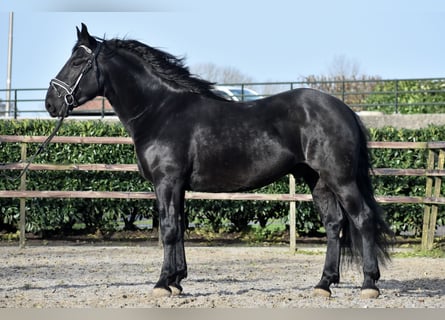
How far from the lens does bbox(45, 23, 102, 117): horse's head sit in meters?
7.38

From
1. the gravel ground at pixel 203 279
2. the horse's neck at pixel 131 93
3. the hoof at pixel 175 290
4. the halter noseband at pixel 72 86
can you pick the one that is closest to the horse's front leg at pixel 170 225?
the hoof at pixel 175 290

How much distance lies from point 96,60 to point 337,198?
288 centimetres

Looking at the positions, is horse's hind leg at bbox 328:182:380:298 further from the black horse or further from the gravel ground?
the gravel ground

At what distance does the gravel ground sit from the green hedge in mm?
993

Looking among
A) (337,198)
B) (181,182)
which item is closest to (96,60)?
(181,182)

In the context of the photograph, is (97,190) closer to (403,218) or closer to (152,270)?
(152,270)

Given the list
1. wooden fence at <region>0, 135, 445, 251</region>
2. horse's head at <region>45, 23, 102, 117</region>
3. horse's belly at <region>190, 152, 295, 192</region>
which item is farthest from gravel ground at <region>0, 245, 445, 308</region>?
horse's head at <region>45, 23, 102, 117</region>

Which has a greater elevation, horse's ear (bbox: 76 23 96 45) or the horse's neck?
horse's ear (bbox: 76 23 96 45)

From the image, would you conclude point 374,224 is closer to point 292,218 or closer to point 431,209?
point 292,218

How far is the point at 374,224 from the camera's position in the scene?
23.0ft

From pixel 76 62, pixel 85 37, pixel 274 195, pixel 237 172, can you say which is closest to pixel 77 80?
pixel 76 62

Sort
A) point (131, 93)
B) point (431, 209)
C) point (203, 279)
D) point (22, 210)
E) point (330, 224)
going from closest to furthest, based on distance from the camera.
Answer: point (330, 224), point (131, 93), point (203, 279), point (431, 209), point (22, 210)

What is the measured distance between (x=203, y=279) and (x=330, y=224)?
1837mm

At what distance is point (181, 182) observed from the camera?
7055mm
